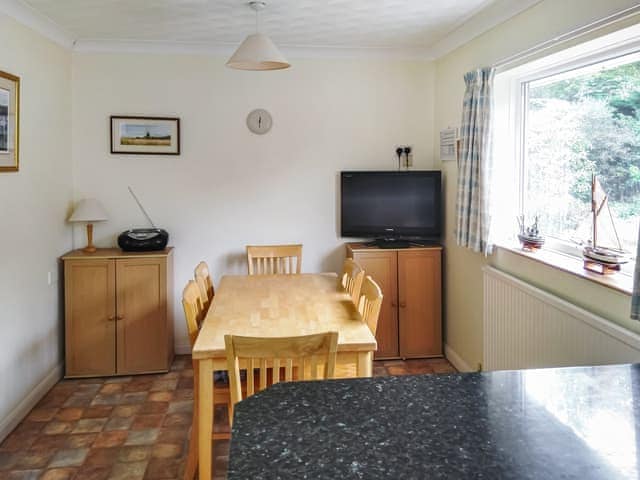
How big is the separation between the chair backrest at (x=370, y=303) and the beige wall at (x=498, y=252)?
3.07ft

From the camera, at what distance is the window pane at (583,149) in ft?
8.27

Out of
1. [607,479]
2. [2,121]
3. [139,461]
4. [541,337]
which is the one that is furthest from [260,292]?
[607,479]

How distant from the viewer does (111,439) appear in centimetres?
308

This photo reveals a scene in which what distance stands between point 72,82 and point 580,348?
3956 millimetres

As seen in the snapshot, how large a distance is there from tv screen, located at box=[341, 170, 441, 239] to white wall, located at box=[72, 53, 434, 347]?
188 mm

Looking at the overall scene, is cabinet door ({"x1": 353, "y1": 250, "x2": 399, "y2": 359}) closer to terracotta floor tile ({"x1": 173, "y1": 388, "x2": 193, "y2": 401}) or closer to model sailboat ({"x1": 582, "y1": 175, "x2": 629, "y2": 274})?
terracotta floor tile ({"x1": 173, "y1": 388, "x2": 193, "y2": 401})

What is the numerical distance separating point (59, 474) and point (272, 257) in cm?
211

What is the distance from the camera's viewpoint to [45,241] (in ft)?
12.2

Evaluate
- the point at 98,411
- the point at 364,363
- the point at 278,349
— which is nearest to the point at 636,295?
the point at 364,363

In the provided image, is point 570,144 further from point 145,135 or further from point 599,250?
point 145,135

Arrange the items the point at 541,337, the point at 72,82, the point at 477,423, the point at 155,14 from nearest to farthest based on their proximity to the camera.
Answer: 1. the point at 477,423
2. the point at 541,337
3. the point at 155,14
4. the point at 72,82

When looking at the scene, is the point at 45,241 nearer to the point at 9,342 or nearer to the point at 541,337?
the point at 9,342

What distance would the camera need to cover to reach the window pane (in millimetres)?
2521

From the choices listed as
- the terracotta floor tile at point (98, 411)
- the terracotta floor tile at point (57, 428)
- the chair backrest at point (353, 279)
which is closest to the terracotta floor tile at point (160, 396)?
the terracotta floor tile at point (98, 411)
